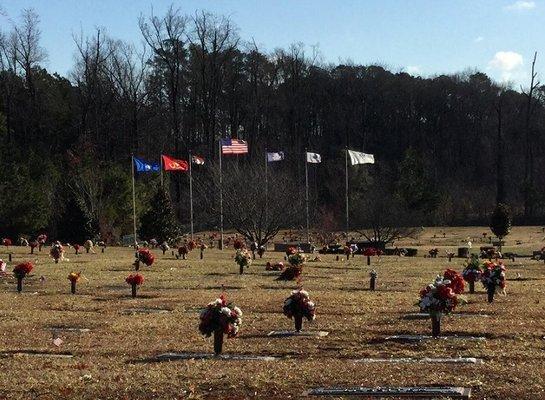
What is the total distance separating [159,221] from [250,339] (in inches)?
1526

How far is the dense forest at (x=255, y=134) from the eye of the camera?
59.2 metres

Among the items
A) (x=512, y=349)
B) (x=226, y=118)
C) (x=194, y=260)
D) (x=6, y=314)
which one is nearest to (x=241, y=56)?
(x=226, y=118)

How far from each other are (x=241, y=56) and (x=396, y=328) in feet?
270

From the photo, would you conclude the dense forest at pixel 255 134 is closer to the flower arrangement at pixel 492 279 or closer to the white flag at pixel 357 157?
the white flag at pixel 357 157

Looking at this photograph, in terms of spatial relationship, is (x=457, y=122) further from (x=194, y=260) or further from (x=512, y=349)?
(x=512, y=349)

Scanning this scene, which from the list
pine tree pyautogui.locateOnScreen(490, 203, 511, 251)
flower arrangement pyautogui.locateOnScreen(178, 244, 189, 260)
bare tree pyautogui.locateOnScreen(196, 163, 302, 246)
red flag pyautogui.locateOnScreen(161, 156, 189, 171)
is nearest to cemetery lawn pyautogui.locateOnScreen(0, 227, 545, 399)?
flower arrangement pyautogui.locateOnScreen(178, 244, 189, 260)

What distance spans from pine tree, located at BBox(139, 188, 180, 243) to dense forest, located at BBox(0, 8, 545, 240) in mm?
2915

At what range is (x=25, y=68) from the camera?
253 ft

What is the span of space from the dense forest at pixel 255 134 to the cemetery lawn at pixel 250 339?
25446 millimetres

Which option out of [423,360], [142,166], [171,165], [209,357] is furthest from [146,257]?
[171,165]

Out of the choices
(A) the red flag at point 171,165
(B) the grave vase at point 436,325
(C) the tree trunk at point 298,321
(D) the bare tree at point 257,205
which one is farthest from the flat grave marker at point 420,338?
(A) the red flag at point 171,165

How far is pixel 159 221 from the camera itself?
175ft

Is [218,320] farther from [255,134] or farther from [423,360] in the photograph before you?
[255,134]

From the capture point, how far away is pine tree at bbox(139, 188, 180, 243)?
53156 millimetres
